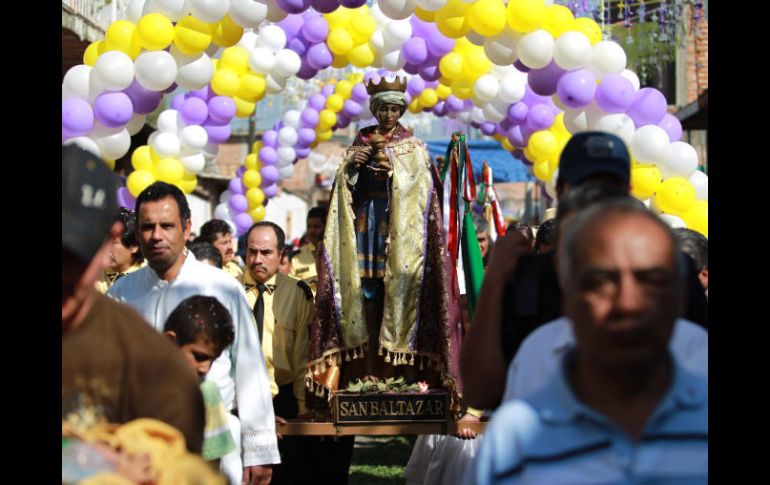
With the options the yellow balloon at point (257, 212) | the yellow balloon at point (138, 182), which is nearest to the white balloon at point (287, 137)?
the yellow balloon at point (257, 212)

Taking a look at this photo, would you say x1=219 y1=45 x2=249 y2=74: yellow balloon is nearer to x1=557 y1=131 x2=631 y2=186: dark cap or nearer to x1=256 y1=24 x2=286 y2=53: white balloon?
x1=256 y1=24 x2=286 y2=53: white balloon

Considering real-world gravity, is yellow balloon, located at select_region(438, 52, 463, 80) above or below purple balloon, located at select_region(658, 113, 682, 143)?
above

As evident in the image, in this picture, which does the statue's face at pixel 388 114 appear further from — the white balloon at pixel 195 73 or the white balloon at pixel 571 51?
the white balloon at pixel 195 73

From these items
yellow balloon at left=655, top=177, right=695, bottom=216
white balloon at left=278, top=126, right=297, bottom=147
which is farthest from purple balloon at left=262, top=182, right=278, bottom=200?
yellow balloon at left=655, top=177, right=695, bottom=216

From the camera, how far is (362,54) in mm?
10383

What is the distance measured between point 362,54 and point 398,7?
254 centimetres

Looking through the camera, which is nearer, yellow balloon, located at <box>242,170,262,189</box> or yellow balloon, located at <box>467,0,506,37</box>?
yellow balloon, located at <box>467,0,506,37</box>

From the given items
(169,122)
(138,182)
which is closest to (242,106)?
(169,122)

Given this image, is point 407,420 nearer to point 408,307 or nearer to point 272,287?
point 408,307

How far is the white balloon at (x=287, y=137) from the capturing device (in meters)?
13.6

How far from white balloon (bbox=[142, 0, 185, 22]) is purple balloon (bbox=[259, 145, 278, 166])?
5676 mm

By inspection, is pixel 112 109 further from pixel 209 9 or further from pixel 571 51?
pixel 571 51

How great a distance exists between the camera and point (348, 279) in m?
6.67

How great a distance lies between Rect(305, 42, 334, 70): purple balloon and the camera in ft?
33.5
